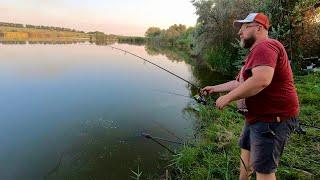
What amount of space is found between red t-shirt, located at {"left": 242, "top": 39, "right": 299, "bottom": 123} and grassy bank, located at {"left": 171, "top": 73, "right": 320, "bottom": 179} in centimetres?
125

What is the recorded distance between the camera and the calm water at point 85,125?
562cm

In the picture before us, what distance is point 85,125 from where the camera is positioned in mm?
8102

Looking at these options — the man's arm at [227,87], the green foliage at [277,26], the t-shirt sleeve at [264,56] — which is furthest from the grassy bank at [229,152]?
the green foliage at [277,26]

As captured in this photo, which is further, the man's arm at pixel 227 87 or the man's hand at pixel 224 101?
the man's arm at pixel 227 87

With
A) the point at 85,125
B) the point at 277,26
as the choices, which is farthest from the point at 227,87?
the point at 277,26

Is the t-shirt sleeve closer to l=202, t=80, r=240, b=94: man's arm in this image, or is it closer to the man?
the man

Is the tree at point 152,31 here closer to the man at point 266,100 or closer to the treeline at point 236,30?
the treeline at point 236,30

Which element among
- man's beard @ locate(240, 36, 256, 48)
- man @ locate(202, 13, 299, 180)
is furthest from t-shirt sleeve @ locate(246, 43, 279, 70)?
man's beard @ locate(240, 36, 256, 48)

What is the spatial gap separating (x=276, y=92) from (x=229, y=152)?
2.65 m

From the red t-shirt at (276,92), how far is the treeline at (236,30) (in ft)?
27.1

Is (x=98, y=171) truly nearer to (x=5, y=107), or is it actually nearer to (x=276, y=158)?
(x=276, y=158)

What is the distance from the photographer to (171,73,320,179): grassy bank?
4.32m

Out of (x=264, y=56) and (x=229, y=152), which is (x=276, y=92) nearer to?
(x=264, y=56)

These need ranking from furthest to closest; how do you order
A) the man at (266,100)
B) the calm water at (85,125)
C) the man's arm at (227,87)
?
the calm water at (85,125)
the man's arm at (227,87)
the man at (266,100)
